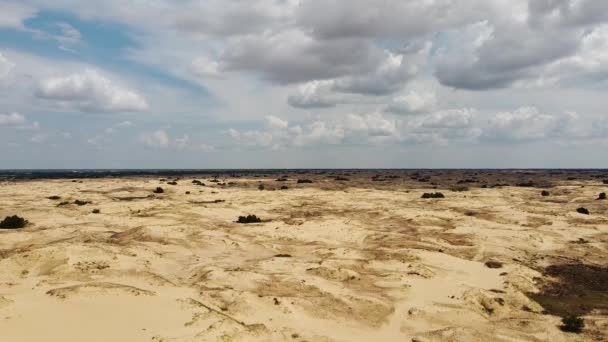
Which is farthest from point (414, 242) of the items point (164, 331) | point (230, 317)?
point (164, 331)

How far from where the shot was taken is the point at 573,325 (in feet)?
35.4

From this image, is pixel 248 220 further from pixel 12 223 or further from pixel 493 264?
pixel 493 264

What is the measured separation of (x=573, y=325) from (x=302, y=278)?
25.0ft

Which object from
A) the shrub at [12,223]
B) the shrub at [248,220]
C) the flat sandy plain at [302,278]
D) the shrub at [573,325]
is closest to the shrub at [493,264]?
the flat sandy plain at [302,278]

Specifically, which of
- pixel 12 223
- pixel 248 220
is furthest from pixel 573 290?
pixel 12 223

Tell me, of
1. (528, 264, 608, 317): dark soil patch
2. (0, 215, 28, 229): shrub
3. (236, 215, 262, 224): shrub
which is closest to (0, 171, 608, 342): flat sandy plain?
(528, 264, 608, 317): dark soil patch

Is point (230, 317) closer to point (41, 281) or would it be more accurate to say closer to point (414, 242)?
point (41, 281)

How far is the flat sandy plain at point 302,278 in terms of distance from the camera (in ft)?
33.9

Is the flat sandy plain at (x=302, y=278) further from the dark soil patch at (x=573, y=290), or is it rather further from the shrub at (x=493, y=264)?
the shrub at (x=493, y=264)

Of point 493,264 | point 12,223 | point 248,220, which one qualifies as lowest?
point 493,264

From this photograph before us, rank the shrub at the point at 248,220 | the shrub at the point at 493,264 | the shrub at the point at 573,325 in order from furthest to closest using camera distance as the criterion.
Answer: the shrub at the point at 248,220 → the shrub at the point at 493,264 → the shrub at the point at 573,325

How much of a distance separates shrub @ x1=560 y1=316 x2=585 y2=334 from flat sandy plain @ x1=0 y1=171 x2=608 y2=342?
0.14m

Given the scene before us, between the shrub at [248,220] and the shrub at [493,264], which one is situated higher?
the shrub at [248,220]

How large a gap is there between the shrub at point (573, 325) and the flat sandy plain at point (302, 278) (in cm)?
14
